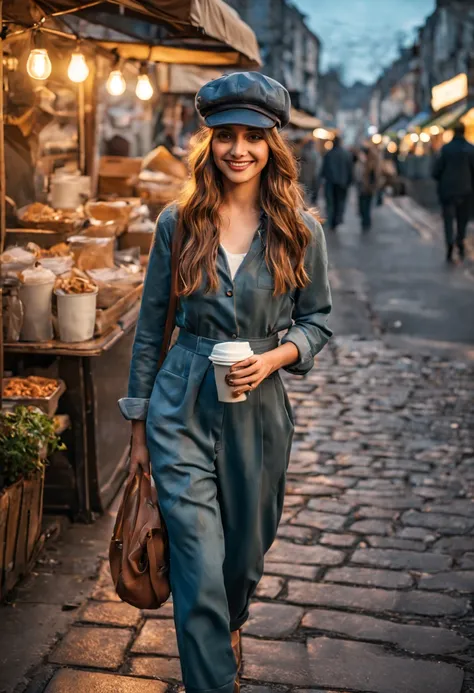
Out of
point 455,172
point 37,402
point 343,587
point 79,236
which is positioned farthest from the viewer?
point 455,172

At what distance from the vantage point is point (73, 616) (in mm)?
4754

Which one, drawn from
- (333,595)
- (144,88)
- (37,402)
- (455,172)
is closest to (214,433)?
(333,595)

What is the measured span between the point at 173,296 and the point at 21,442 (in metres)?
1.74

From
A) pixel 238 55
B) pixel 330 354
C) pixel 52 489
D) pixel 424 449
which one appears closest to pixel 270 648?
pixel 52 489

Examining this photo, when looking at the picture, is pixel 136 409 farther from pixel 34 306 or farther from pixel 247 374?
pixel 34 306

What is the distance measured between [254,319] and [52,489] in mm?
2898

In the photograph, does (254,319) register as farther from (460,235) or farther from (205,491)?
(460,235)

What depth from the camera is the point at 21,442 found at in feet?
16.2

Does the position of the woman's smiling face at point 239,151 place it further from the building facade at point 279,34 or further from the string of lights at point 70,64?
the building facade at point 279,34

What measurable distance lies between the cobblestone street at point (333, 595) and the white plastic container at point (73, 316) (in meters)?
1.08

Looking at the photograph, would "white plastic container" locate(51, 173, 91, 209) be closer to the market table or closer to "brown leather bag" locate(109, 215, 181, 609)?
the market table

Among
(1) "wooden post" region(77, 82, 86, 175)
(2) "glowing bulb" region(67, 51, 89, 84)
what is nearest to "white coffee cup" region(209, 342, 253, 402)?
(2) "glowing bulb" region(67, 51, 89, 84)

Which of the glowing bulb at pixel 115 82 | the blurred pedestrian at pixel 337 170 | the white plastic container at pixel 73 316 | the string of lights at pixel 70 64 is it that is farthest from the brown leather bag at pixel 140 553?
the blurred pedestrian at pixel 337 170

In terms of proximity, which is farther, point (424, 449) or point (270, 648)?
point (424, 449)
